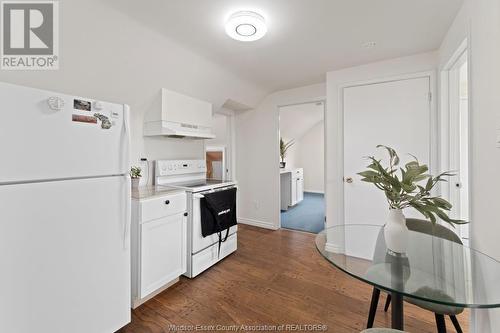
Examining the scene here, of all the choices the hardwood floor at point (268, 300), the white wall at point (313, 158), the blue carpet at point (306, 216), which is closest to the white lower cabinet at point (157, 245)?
the hardwood floor at point (268, 300)

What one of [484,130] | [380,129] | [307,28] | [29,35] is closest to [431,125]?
[380,129]

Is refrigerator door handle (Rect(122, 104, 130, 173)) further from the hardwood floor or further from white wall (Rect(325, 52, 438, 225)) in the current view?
white wall (Rect(325, 52, 438, 225))

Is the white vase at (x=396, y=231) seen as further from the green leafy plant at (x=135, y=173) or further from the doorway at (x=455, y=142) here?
the green leafy plant at (x=135, y=173)

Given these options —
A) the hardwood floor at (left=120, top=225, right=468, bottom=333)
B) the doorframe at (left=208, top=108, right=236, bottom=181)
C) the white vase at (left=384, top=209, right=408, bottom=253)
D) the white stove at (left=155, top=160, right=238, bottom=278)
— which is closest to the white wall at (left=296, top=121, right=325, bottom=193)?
the doorframe at (left=208, top=108, right=236, bottom=181)

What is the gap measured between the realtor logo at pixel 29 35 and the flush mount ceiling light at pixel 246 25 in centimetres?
118

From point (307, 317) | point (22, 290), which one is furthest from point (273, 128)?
point (22, 290)

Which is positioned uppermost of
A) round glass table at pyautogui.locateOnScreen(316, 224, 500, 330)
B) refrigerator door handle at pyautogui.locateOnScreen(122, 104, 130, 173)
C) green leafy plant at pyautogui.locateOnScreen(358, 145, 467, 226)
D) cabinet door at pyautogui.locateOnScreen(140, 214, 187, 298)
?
refrigerator door handle at pyautogui.locateOnScreen(122, 104, 130, 173)

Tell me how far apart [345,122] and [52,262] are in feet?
9.79

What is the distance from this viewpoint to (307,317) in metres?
1.74

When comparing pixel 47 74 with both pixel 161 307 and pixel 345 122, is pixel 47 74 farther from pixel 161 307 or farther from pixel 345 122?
pixel 345 122

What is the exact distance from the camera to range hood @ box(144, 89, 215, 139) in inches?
94.7

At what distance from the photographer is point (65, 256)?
1.25 metres

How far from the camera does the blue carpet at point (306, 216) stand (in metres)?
3.94

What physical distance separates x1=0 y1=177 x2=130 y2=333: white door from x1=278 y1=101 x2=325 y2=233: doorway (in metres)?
2.92
